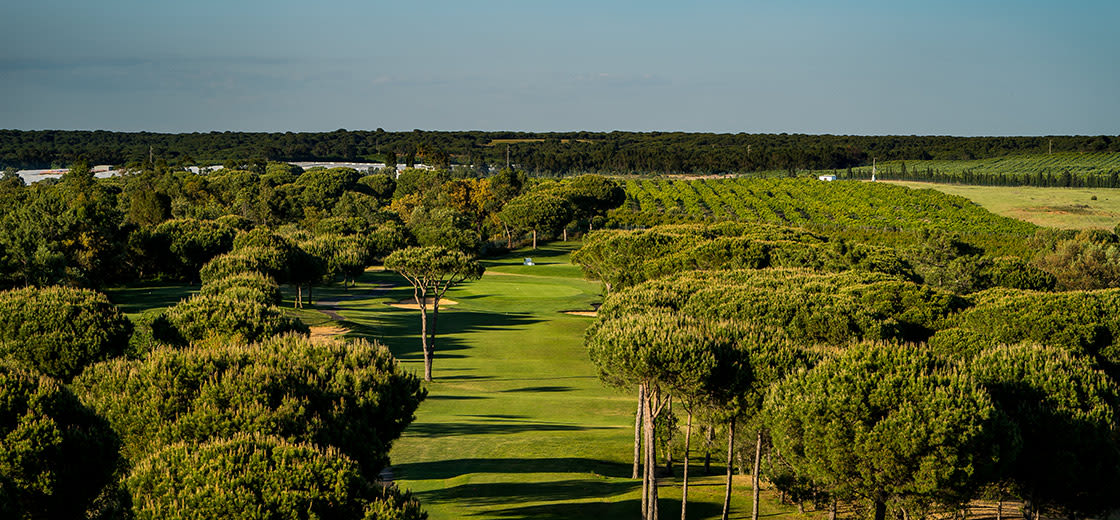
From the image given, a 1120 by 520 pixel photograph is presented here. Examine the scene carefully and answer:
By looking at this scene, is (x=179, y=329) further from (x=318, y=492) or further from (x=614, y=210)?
(x=614, y=210)

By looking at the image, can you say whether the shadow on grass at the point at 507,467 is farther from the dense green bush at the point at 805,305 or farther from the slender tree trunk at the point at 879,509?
the slender tree trunk at the point at 879,509

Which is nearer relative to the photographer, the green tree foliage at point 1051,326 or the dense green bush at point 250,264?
the green tree foliage at point 1051,326

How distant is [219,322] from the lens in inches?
1454

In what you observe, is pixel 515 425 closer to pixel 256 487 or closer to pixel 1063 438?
pixel 1063 438

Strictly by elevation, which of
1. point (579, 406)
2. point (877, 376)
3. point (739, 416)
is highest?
point (877, 376)

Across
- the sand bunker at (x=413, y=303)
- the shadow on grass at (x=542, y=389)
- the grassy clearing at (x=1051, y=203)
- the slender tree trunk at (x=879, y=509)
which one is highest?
the grassy clearing at (x=1051, y=203)

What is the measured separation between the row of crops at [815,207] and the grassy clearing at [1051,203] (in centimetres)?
528

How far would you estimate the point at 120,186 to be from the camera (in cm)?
14800

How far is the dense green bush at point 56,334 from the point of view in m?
34.3

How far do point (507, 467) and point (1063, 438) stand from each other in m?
17.8

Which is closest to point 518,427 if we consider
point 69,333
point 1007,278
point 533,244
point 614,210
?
point 69,333

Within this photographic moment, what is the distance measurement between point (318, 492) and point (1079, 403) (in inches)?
821

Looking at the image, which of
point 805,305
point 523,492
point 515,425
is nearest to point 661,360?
point 523,492

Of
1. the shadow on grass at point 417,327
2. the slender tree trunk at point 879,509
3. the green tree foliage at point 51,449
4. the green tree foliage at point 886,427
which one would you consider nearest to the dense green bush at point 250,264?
the shadow on grass at point 417,327
